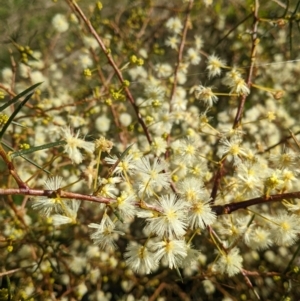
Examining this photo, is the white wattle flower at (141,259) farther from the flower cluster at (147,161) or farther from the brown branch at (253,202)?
the brown branch at (253,202)

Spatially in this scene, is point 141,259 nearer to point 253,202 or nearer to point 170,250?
point 170,250

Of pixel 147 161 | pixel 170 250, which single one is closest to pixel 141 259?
pixel 170 250

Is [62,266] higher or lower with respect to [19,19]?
lower

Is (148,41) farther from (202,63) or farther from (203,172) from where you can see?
(203,172)

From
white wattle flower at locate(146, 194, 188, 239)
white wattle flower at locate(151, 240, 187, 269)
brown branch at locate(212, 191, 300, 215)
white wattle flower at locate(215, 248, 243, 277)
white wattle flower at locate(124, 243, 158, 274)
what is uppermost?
brown branch at locate(212, 191, 300, 215)

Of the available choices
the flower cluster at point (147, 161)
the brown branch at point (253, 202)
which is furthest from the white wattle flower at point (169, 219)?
the brown branch at point (253, 202)

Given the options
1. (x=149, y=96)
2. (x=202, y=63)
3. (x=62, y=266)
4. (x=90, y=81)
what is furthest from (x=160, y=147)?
(x=202, y=63)

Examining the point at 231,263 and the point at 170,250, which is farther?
the point at 231,263

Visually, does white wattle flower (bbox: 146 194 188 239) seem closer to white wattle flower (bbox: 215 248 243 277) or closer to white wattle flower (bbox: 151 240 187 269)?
white wattle flower (bbox: 151 240 187 269)

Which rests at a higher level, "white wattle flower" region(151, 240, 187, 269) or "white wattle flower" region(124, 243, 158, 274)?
"white wattle flower" region(151, 240, 187, 269)

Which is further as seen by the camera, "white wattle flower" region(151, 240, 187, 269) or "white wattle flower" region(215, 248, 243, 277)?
"white wattle flower" region(215, 248, 243, 277)

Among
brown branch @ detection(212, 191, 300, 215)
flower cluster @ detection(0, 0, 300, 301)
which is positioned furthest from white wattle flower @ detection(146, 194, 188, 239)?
brown branch @ detection(212, 191, 300, 215)
